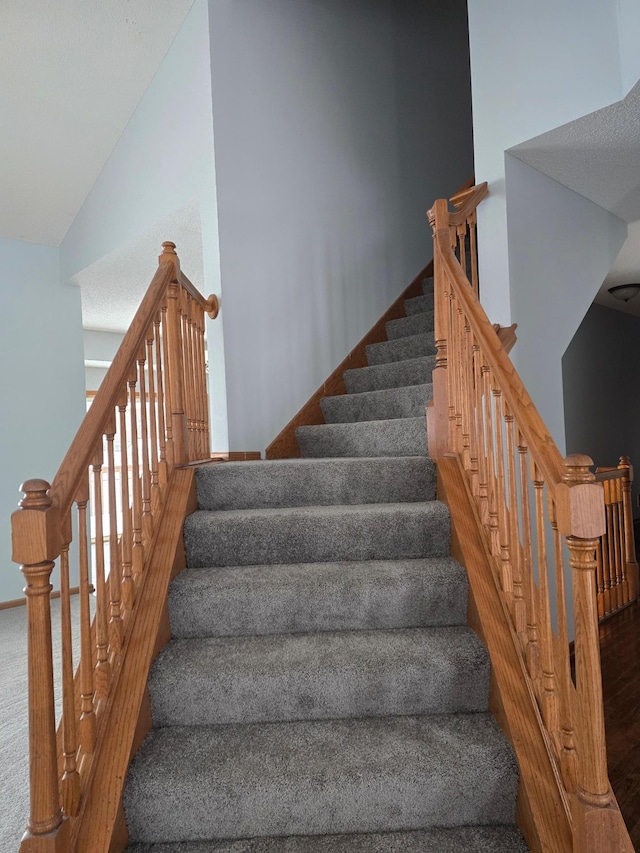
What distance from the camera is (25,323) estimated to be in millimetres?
4465

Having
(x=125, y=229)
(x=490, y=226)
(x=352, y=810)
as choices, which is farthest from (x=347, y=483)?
(x=125, y=229)

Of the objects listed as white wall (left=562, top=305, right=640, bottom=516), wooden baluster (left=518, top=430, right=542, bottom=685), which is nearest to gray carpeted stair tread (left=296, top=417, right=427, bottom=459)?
wooden baluster (left=518, top=430, right=542, bottom=685)

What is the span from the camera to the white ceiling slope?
3.20m

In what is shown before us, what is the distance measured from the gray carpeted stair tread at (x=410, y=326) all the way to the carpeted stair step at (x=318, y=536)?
2.06 meters

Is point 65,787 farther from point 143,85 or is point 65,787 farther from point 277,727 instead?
point 143,85

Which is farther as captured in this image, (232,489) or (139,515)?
(232,489)

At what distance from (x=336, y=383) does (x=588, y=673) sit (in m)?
2.76

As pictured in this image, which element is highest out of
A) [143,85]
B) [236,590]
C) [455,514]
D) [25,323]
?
[143,85]

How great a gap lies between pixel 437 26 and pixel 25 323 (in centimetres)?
411

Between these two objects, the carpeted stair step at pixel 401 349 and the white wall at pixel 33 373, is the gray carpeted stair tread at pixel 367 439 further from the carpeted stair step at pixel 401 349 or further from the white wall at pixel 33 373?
the white wall at pixel 33 373

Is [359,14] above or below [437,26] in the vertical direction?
below

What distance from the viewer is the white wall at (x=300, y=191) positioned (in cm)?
329

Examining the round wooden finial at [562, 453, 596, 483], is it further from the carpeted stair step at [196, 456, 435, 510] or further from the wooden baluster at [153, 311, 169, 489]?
the wooden baluster at [153, 311, 169, 489]

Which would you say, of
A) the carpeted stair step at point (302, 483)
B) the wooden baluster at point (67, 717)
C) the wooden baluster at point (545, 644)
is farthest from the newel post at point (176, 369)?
the wooden baluster at point (545, 644)
